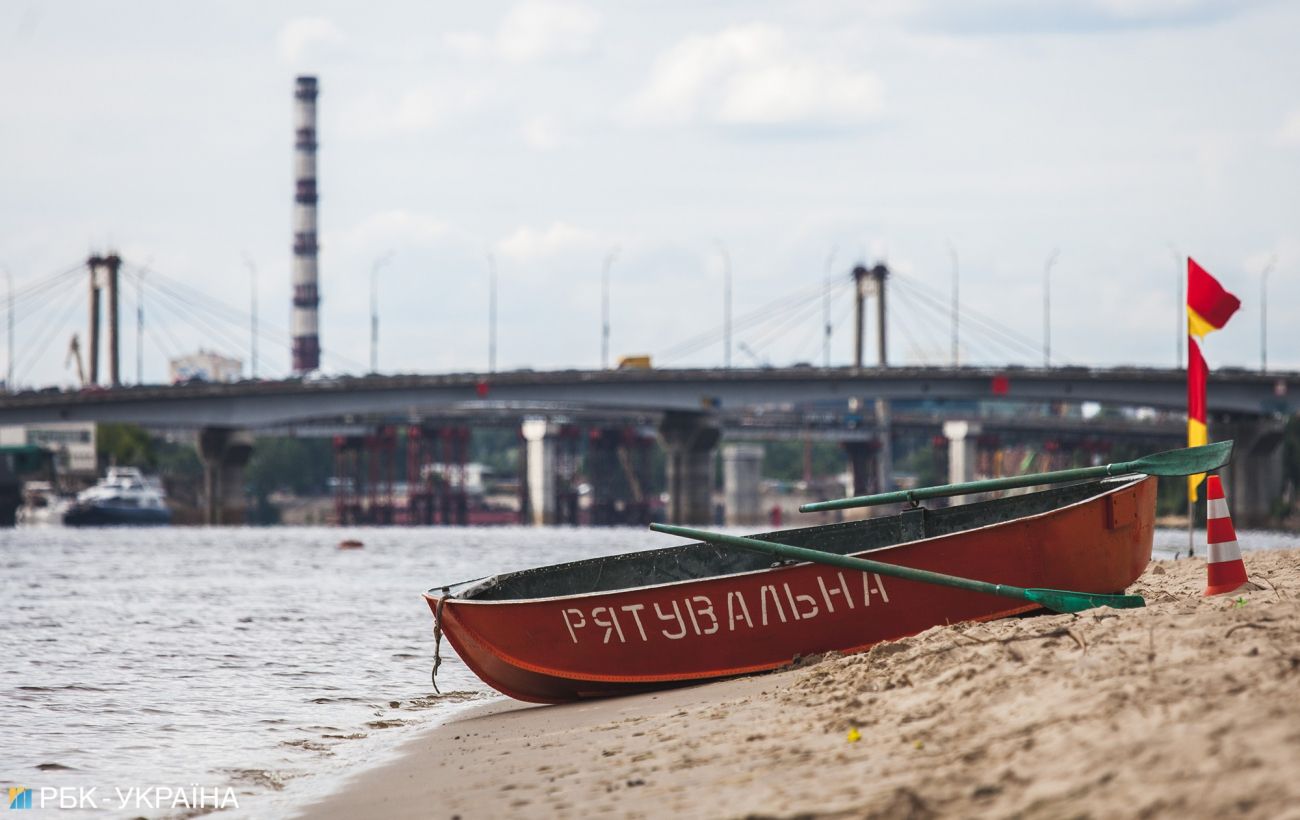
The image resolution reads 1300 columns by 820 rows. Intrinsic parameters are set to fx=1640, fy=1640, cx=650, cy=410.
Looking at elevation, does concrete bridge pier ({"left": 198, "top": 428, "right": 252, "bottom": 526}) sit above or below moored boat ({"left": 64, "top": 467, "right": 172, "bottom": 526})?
above

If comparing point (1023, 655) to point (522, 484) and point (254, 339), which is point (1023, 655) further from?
point (522, 484)

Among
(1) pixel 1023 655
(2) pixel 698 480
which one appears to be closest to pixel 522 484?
(2) pixel 698 480

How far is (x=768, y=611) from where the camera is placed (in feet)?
46.4

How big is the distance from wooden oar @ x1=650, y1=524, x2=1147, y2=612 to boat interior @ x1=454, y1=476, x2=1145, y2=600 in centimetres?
138

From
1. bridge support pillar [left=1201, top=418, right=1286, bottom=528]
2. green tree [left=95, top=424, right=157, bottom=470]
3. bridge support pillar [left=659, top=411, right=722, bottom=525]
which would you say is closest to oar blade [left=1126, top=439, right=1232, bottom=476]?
bridge support pillar [left=659, top=411, right=722, bottom=525]

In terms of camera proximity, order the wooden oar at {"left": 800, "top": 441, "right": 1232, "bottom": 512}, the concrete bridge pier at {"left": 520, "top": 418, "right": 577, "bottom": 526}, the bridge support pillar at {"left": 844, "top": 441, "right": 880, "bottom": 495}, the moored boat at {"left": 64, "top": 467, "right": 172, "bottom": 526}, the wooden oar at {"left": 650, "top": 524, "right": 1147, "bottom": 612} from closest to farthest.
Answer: the wooden oar at {"left": 650, "top": 524, "right": 1147, "bottom": 612}, the wooden oar at {"left": 800, "top": 441, "right": 1232, "bottom": 512}, the moored boat at {"left": 64, "top": 467, "right": 172, "bottom": 526}, the concrete bridge pier at {"left": 520, "top": 418, "right": 577, "bottom": 526}, the bridge support pillar at {"left": 844, "top": 441, "right": 880, "bottom": 495}

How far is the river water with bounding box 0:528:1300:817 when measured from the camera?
1249 centimetres

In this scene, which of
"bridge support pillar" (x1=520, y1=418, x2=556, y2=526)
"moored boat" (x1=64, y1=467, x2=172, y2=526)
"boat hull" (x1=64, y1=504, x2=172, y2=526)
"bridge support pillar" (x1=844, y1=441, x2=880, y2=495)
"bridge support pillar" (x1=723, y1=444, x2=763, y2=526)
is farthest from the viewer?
"bridge support pillar" (x1=723, y1=444, x2=763, y2=526)

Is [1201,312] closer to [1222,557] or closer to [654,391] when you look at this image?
[1222,557]

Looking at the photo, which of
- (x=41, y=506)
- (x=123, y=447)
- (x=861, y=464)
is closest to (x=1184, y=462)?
(x=41, y=506)

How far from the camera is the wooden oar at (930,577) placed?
13531mm

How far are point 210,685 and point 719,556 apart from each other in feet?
22.9

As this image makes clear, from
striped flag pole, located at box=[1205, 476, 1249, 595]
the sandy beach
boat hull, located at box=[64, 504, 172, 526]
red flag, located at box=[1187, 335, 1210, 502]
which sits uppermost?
red flag, located at box=[1187, 335, 1210, 502]

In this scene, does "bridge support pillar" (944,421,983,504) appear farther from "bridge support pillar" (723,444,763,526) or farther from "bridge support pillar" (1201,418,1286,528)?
"bridge support pillar" (1201,418,1286,528)
